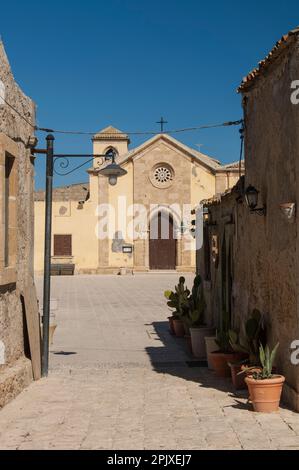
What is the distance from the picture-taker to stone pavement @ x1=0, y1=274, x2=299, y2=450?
587cm

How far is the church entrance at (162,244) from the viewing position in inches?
1444

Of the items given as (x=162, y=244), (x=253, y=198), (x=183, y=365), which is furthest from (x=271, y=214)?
(x=162, y=244)

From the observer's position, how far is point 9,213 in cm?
805

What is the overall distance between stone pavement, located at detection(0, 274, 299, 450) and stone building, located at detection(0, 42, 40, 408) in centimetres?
40

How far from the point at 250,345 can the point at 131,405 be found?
1.72m

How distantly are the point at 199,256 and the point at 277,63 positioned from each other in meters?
8.04

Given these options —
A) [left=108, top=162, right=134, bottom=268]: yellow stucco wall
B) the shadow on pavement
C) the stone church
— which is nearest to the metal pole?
the shadow on pavement

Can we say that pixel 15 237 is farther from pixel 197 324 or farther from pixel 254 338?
pixel 197 324

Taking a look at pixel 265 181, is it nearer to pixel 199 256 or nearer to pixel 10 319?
pixel 10 319

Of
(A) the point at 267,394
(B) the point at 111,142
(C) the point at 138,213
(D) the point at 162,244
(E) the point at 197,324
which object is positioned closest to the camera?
(A) the point at 267,394

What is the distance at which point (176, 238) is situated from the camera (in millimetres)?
36812

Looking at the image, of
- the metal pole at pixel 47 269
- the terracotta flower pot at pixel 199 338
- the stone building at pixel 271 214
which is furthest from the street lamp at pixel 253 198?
the terracotta flower pot at pixel 199 338

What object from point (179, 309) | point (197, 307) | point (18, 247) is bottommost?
point (179, 309)
